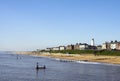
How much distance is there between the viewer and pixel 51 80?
65.4 meters

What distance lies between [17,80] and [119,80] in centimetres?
2069

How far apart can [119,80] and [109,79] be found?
9.54 ft

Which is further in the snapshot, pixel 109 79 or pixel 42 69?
pixel 42 69

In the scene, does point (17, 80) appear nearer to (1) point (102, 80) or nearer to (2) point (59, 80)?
(2) point (59, 80)

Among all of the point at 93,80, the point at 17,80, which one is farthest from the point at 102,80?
the point at 17,80

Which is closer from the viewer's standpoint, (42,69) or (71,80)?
(71,80)

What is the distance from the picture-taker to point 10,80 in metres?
64.1

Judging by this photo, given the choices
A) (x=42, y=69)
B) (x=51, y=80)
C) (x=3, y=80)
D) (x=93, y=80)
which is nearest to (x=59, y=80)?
(x=51, y=80)

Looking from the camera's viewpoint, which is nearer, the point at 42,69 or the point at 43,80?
the point at 43,80

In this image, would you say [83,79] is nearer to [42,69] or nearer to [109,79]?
[109,79]

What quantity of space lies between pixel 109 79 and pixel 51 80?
12462 mm

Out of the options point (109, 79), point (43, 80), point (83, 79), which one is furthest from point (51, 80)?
point (109, 79)

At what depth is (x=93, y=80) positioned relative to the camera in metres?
65.3

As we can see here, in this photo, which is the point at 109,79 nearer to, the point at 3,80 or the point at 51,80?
the point at 51,80
